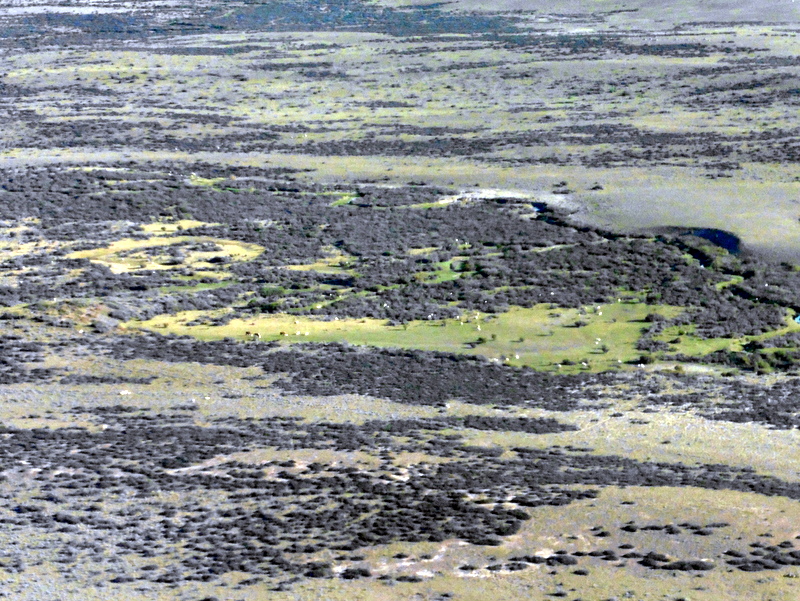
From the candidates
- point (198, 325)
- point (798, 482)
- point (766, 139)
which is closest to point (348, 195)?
point (198, 325)

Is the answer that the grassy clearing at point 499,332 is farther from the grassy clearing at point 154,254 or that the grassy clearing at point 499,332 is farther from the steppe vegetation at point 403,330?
the grassy clearing at point 154,254

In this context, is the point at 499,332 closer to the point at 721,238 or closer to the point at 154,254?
the point at 721,238

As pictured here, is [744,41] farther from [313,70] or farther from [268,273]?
[268,273]

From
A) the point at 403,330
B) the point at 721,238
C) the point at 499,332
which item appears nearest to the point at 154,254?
the point at 403,330

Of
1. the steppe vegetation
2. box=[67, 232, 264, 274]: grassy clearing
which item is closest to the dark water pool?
the steppe vegetation

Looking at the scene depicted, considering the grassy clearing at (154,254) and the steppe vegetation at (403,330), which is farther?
the grassy clearing at (154,254)

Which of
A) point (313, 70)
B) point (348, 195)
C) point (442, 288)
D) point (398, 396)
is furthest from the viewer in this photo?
point (313, 70)

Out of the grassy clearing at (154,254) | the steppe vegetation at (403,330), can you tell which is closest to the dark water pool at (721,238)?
the steppe vegetation at (403,330)
